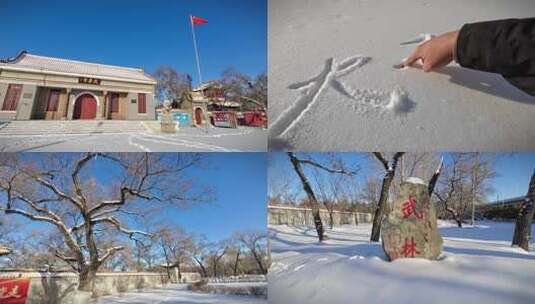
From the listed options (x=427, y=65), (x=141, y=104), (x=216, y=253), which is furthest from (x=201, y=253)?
(x=427, y=65)

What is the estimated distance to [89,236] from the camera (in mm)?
3047

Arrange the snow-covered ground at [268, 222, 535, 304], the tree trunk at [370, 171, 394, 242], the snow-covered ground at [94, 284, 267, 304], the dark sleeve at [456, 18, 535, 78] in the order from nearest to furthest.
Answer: the dark sleeve at [456, 18, 535, 78] < the snow-covered ground at [268, 222, 535, 304] < the tree trunk at [370, 171, 394, 242] < the snow-covered ground at [94, 284, 267, 304]

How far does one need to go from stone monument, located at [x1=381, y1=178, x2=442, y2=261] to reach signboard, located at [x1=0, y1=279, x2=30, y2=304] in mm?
2214

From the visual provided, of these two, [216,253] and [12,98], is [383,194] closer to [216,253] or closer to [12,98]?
[216,253]

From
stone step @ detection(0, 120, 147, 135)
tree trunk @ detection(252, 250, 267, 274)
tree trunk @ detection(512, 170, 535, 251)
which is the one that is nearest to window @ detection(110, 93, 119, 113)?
stone step @ detection(0, 120, 147, 135)

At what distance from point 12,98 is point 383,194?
92.1 inches

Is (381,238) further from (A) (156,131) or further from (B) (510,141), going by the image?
A: (A) (156,131)

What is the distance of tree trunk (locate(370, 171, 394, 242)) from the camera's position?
113 inches

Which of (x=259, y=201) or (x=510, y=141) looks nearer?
(x=510, y=141)

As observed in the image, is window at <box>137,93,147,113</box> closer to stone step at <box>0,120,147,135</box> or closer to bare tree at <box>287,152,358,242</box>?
stone step at <box>0,120,147,135</box>

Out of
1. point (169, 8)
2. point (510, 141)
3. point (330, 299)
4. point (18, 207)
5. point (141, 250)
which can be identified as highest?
point (169, 8)

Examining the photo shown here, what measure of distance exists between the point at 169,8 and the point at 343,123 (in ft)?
4.24

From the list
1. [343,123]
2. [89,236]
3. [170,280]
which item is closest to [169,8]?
[343,123]

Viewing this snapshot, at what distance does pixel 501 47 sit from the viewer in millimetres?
2357
